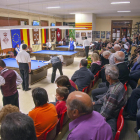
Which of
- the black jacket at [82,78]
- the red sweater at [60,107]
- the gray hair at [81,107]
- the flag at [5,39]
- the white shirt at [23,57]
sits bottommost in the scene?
the red sweater at [60,107]

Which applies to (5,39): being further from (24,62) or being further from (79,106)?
(79,106)

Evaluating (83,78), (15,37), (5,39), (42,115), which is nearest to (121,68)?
(83,78)

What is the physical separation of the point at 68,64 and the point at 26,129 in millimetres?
7906

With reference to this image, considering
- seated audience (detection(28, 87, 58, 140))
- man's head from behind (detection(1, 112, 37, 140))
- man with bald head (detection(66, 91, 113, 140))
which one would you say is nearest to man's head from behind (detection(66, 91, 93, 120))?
man with bald head (detection(66, 91, 113, 140))

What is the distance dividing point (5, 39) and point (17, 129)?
9.46m

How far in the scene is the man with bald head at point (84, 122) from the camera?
1300mm

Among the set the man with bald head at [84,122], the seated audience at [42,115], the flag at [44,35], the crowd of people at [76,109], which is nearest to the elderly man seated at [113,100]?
the crowd of people at [76,109]

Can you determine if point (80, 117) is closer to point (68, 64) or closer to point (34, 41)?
point (68, 64)

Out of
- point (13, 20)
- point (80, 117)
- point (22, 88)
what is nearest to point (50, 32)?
point (13, 20)

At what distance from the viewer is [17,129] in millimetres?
958

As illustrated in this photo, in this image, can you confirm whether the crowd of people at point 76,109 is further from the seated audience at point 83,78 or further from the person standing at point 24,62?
the person standing at point 24,62

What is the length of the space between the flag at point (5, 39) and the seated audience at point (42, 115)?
811 centimetres

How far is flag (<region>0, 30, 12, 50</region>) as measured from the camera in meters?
9.15

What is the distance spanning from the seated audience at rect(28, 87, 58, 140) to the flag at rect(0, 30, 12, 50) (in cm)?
811
